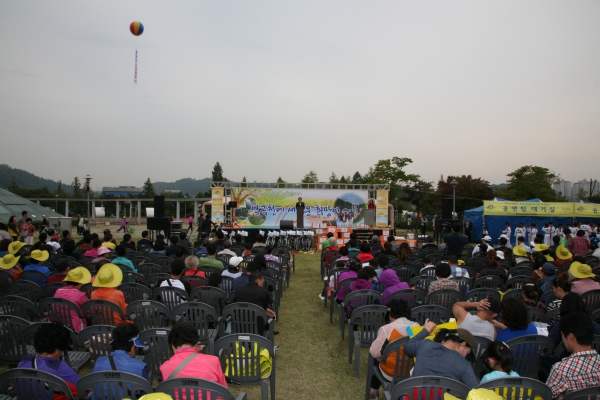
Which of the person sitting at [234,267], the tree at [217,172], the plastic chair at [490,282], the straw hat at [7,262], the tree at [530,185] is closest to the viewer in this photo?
the person sitting at [234,267]

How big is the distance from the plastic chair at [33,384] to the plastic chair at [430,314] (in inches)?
118

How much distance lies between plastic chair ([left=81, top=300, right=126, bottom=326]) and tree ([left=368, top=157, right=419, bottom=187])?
33.8m

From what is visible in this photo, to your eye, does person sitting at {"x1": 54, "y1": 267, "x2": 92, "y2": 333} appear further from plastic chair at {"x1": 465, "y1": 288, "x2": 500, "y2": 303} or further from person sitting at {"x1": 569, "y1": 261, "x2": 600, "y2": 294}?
person sitting at {"x1": 569, "y1": 261, "x2": 600, "y2": 294}

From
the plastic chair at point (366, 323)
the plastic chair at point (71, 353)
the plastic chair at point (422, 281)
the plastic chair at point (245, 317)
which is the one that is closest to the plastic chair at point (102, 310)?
the plastic chair at point (71, 353)

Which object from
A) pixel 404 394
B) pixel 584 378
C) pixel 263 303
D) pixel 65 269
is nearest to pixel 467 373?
pixel 404 394

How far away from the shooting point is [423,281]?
5.65m

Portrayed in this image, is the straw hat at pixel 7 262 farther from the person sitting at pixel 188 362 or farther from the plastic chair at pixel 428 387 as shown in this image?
the plastic chair at pixel 428 387

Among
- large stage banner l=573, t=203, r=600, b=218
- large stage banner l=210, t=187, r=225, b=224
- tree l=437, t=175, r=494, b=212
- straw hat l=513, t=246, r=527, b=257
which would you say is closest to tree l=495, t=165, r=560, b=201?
tree l=437, t=175, r=494, b=212

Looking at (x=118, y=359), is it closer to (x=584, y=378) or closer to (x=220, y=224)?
(x=584, y=378)

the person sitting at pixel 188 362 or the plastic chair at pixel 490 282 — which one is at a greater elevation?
the person sitting at pixel 188 362

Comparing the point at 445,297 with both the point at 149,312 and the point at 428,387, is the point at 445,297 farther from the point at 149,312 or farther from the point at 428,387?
the point at 149,312

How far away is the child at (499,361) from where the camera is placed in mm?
2363

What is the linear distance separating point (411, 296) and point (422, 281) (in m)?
1.10

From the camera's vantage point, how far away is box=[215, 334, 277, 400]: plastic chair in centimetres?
306
